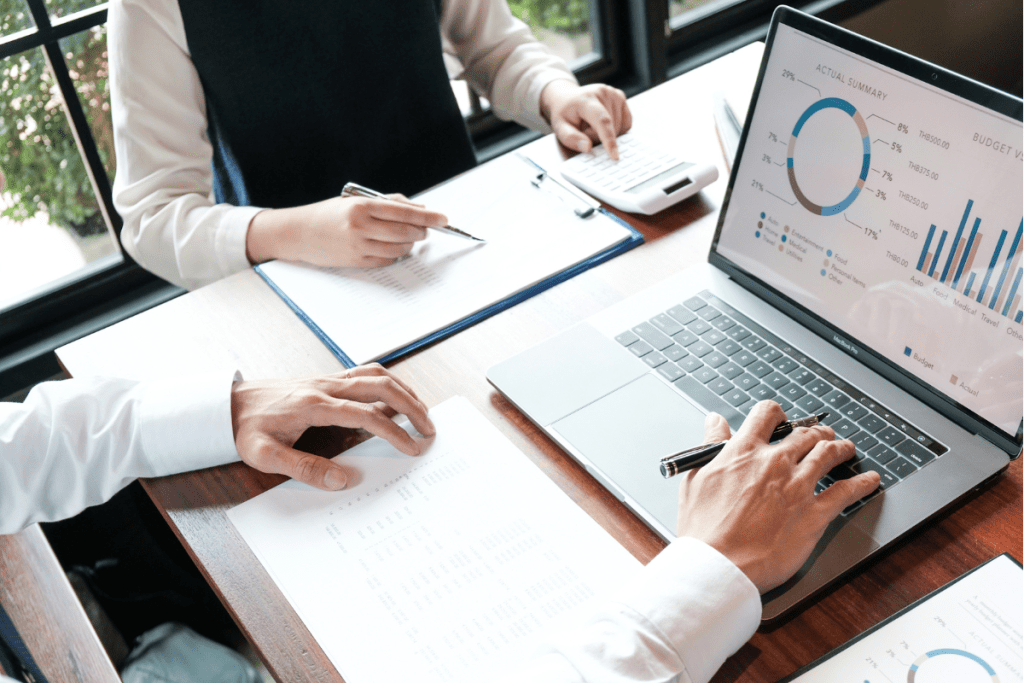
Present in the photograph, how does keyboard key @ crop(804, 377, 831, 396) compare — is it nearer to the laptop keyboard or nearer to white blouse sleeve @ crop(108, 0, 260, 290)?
the laptop keyboard

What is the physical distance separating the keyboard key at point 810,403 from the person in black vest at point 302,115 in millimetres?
522

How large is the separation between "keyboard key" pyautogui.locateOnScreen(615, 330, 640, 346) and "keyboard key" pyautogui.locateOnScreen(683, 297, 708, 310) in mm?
78

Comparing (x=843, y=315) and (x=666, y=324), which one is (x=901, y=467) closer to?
(x=843, y=315)

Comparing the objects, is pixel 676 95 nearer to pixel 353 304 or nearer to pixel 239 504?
pixel 353 304

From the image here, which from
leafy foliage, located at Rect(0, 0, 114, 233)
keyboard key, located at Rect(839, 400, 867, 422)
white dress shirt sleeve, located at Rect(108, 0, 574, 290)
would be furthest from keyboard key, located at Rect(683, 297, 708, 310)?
leafy foliage, located at Rect(0, 0, 114, 233)

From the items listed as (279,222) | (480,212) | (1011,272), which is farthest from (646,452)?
(279,222)

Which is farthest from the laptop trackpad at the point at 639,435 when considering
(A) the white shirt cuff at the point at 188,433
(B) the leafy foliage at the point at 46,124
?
(B) the leafy foliage at the point at 46,124

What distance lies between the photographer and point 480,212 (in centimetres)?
120

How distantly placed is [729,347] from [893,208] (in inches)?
8.3

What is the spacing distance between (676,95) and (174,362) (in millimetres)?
892

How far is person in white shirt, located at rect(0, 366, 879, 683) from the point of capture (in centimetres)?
64

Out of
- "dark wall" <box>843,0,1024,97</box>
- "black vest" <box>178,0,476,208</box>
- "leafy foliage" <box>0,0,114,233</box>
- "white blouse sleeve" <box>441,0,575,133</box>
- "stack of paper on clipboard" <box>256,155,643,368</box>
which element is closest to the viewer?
"stack of paper on clipboard" <box>256,155,643,368</box>

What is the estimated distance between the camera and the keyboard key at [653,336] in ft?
3.02

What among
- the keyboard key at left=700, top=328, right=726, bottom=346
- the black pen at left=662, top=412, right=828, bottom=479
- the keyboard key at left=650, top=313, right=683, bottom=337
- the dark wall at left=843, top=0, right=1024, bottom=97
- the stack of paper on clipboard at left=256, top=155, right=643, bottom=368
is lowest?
the dark wall at left=843, top=0, right=1024, bottom=97
